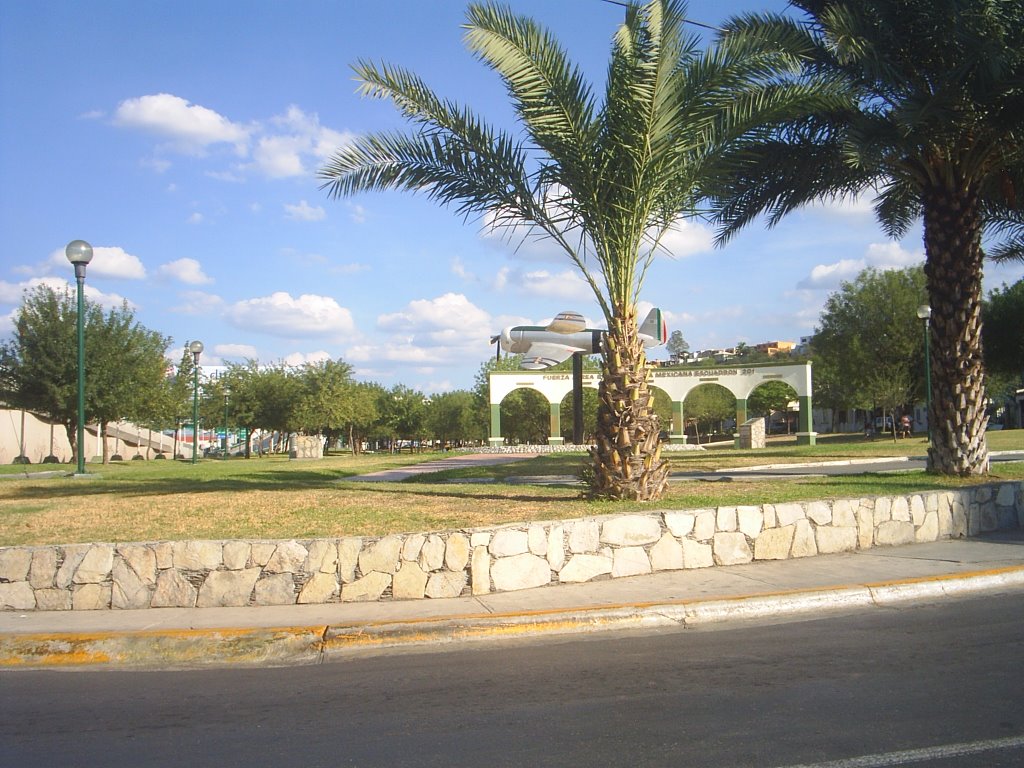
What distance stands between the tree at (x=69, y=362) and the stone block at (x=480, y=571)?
27.0 meters

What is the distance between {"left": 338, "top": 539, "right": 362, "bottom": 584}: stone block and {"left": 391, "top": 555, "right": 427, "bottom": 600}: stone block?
1.45 feet

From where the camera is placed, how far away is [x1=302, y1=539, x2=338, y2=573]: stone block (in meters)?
8.55

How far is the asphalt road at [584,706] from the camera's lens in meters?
4.82

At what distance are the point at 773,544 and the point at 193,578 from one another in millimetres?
6564

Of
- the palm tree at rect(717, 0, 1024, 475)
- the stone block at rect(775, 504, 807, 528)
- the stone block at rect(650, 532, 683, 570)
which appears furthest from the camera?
the palm tree at rect(717, 0, 1024, 475)

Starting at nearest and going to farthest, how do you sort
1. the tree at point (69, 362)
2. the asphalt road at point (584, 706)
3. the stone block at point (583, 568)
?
the asphalt road at point (584, 706) → the stone block at point (583, 568) → the tree at point (69, 362)

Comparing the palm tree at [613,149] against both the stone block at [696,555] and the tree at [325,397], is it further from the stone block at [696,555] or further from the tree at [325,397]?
the tree at [325,397]

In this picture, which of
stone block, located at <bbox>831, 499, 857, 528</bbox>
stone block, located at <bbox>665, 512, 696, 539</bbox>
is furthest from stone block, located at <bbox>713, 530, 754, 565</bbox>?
stone block, located at <bbox>831, 499, 857, 528</bbox>

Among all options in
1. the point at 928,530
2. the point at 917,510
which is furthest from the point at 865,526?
the point at 928,530

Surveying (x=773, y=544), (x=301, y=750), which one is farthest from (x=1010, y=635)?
(x=301, y=750)

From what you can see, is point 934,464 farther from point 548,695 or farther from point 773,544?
point 548,695

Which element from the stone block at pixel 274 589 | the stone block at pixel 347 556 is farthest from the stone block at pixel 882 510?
the stone block at pixel 274 589

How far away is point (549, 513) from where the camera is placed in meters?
10.7

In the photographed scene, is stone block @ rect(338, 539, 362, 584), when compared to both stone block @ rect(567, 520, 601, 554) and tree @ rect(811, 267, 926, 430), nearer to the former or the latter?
stone block @ rect(567, 520, 601, 554)
